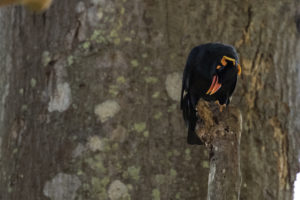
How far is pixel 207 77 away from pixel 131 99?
0.45 metres

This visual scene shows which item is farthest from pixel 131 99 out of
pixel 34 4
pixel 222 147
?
pixel 34 4

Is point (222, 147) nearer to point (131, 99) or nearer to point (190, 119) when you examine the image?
point (190, 119)

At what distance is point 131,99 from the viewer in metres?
2.01

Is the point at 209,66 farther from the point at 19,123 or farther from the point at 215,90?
the point at 19,123

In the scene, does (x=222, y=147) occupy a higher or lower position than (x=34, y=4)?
lower

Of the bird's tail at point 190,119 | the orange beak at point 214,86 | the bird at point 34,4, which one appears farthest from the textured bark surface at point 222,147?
the bird at point 34,4

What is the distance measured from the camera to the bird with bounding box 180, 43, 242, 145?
1.97m

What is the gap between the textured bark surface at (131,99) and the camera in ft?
6.35

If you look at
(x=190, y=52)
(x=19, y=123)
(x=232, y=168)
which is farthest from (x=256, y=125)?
(x=19, y=123)

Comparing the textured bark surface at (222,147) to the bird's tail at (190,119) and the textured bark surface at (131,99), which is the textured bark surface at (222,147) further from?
the textured bark surface at (131,99)

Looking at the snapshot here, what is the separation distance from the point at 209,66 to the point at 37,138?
2.71 feet

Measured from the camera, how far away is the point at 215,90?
2168 mm

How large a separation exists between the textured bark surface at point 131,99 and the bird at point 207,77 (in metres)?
0.05

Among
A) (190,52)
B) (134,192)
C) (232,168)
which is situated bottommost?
(134,192)
